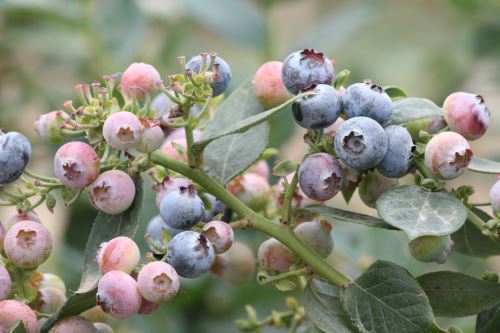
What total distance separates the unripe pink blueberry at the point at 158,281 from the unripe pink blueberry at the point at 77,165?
12cm

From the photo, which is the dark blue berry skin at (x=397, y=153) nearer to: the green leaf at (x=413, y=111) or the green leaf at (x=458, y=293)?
the green leaf at (x=413, y=111)

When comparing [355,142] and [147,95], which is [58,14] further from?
[355,142]

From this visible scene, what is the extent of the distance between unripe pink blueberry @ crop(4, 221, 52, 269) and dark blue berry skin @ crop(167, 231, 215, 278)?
0.16 m

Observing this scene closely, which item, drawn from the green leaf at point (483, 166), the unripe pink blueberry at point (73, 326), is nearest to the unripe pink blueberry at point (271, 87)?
the green leaf at point (483, 166)

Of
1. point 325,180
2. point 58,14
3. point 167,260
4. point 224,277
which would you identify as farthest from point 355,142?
point 58,14

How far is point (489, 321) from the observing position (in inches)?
37.3

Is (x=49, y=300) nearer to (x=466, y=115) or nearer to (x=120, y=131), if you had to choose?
(x=120, y=131)

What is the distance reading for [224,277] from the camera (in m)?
1.15

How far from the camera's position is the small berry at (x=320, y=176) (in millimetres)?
891

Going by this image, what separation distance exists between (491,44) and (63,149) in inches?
56.6

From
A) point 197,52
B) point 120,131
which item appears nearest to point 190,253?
point 120,131

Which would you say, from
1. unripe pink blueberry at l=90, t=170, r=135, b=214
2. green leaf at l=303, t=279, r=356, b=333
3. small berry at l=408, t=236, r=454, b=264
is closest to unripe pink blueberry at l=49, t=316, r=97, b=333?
unripe pink blueberry at l=90, t=170, r=135, b=214

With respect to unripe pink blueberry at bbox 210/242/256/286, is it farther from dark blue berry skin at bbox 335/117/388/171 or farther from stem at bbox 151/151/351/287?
dark blue berry skin at bbox 335/117/388/171

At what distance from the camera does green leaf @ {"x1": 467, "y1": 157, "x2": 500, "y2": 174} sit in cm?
92
